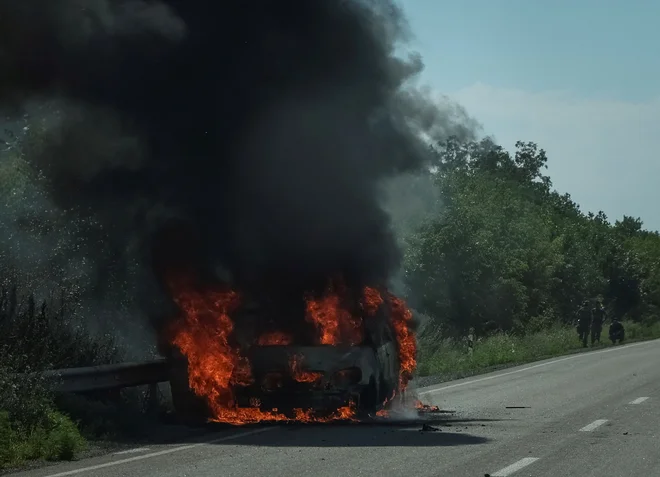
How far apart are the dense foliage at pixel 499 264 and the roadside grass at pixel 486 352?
305cm

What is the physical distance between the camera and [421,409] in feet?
50.5

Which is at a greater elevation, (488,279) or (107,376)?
(488,279)

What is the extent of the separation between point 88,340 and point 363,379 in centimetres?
391

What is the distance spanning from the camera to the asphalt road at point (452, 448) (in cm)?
949

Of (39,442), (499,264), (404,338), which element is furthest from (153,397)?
(499,264)

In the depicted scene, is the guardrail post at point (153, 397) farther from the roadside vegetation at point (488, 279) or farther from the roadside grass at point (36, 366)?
the roadside vegetation at point (488, 279)

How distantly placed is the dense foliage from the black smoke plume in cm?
591

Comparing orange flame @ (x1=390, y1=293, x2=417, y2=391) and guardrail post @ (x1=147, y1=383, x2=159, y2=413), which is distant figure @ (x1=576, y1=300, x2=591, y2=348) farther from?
guardrail post @ (x1=147, y1=383, x2=159, y2=413)

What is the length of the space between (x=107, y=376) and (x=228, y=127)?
4.51 m

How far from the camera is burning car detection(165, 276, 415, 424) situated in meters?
13.3

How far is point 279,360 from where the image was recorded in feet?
43.9

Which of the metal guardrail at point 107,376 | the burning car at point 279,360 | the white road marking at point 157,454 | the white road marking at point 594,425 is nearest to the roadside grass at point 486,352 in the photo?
the burning car at point 279,360

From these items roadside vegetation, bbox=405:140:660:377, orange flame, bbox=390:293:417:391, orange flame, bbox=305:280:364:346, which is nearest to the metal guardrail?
orange flame, bbox=305:280:364:346

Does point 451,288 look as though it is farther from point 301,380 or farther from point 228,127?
point 301,380
